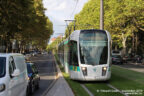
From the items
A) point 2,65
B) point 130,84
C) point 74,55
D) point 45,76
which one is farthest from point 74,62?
point 2,65

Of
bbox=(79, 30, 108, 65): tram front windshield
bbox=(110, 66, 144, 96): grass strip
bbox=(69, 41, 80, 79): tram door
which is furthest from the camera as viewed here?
bbox=(69, 41, 80, 79): tram door

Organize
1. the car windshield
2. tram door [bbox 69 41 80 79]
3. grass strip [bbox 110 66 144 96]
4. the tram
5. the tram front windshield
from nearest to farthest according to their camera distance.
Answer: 1. the car windshield
2. grass strip [bbox 110 66 144 96]
3. the tram
4. the tram front windshield
5. tram door [bbox 69 41 80 79]

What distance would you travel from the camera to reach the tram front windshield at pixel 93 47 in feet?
51.3

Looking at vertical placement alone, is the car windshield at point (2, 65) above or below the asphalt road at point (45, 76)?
above

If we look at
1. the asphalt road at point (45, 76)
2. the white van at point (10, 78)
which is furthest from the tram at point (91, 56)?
the white van at point (10, 78)

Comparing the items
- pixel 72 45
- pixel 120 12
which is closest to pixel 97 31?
pixel 72 45

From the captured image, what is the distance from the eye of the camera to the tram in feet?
50.7

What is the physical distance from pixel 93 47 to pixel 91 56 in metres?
0.58

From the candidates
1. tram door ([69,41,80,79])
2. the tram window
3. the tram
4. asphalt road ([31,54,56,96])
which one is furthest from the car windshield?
the tram window

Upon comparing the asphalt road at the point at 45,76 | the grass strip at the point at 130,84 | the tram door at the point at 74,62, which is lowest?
the asphalt road at the point at 45,76

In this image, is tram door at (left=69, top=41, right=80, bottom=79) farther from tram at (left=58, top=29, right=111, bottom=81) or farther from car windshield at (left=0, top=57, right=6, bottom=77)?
car windshield at (left=0, top=57, right=6, bottom=77)

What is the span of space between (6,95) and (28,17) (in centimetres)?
2476

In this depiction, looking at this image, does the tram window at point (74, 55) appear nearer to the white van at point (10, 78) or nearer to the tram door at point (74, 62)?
the tram door at point (74, 62)

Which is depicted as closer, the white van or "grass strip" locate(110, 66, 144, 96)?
the white van
